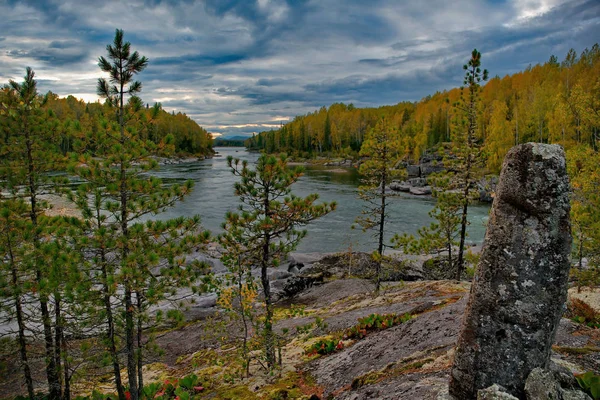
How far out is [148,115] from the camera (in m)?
10.0

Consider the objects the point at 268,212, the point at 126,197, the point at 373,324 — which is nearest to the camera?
the point at 126,197

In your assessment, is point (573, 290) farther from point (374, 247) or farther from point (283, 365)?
point (374, 247)

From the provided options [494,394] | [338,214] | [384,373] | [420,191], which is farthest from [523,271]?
[420,191]

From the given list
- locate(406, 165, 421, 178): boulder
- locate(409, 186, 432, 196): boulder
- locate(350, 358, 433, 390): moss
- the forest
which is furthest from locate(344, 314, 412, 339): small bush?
locate(406, 165, 421, 178): boulder

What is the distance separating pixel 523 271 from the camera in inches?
184

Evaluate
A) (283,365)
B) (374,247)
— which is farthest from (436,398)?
(374,247)

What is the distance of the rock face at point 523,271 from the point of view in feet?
15.1

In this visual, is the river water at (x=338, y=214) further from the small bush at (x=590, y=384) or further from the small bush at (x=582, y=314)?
the small bush at (x=590, y=384)

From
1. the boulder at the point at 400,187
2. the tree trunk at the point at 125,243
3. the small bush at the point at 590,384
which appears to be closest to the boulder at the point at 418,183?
the boulder at the point at 400,187

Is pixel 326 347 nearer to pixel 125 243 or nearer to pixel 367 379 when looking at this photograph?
pixel 367 379

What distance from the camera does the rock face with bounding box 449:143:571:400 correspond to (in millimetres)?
4613

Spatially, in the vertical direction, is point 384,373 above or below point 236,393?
above

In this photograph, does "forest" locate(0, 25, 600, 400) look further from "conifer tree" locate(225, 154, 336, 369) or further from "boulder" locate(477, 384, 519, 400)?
"boulder" locate(477, 384, 519, 400)

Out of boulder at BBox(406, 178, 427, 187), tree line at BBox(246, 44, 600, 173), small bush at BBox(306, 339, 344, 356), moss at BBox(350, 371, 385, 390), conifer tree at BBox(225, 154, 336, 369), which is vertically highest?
tree line at BBox(246, 44, 600, 173)
